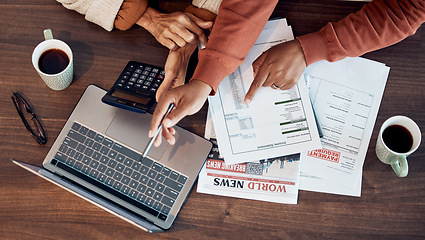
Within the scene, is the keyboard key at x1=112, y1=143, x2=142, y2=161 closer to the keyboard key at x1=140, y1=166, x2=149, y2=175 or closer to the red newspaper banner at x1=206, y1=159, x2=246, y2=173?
the keyboard key at x1=140, y1=166, x2=149, y2=175

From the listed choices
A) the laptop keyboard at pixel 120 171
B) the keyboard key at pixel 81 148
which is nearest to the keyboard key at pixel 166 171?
the laptop keyboard at pixel 120 171

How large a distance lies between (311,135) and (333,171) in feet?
0.36

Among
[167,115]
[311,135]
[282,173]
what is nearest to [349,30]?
[311,135]

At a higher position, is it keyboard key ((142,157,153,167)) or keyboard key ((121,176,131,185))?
keyboard key ((142,157,153,167))

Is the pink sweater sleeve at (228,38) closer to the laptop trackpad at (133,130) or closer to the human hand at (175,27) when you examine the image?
the human hand at (175,27)

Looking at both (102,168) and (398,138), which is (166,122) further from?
(398,138)

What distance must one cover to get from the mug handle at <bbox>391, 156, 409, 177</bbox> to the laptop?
1.50 feet

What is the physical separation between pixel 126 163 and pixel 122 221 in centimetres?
14

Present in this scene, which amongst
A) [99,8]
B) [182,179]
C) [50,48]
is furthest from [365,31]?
[50,48]

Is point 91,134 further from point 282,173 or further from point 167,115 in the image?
point 282,173

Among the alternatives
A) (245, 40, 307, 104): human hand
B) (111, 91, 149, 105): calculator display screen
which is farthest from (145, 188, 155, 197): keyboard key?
(245, 40, 307, 104): human hand

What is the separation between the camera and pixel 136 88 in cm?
94

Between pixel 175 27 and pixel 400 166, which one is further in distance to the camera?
pixel 175 27

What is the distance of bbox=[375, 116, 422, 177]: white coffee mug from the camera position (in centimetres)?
88
